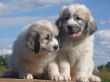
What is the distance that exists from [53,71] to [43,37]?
769 mm

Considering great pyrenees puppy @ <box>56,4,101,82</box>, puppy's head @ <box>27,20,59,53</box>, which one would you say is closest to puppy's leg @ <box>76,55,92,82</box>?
great pyrenees puppy @ <box>56,4,101,82</box>

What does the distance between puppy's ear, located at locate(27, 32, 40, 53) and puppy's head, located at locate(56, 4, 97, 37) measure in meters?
0.63

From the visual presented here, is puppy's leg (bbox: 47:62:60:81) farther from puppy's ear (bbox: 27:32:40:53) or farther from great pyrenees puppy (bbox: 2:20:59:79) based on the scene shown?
puppy's ear (bbox: 27:32:40:53)

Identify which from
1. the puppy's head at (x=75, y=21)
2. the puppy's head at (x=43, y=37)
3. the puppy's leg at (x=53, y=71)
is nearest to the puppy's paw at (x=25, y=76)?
the puppy's leg at (x=53, y=71)

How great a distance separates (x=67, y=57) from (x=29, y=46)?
94 cm

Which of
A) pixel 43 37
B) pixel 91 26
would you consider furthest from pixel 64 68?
pixel 91 26

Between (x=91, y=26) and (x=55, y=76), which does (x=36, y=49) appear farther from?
(x=91, y=26)

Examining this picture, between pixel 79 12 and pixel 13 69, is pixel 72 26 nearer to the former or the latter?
pixel 79 12

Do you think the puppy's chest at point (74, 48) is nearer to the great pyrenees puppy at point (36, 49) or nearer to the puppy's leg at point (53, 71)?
the great pyrenees puppy at point (36, 49)

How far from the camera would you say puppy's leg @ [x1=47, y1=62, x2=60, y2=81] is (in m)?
5.85

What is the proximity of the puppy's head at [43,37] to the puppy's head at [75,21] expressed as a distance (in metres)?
0.27

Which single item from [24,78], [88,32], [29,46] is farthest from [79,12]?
[24,78]

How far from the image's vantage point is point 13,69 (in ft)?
22.0

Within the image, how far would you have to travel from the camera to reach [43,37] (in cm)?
606
